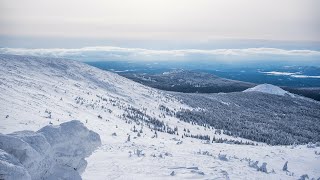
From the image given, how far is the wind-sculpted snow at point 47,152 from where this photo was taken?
8883mm

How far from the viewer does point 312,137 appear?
50.0m

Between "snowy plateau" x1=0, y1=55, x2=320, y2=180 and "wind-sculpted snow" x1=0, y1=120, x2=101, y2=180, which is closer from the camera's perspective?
"wind-sculpted snow" x1=0, y1=120, x2=101, y2=180

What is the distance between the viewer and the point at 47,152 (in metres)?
10.5

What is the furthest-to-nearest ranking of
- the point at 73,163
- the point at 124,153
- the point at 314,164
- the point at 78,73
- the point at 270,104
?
the point at 270,104 < the point at 78,73 < the point at 314,164 < the point at 124,153 < the point at 73,163

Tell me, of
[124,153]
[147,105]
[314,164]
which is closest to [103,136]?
[124,153]

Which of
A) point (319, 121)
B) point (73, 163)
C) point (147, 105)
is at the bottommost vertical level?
point (319, 121)

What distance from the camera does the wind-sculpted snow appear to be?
888 cm

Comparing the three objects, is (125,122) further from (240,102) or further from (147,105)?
(240,102)

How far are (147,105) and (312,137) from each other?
2534cm

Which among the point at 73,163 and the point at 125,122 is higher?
the point at 73,163

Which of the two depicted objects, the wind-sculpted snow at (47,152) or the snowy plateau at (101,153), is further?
the snowy plateau at (101,153)

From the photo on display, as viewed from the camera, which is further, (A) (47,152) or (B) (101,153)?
(B) (101,153)

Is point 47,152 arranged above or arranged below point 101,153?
above

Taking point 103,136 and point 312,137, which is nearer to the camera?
point 103,136
